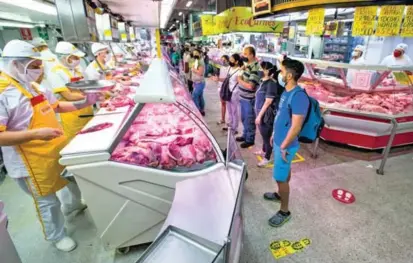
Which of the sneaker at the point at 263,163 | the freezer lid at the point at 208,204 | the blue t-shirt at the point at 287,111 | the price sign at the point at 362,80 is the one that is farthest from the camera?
the price sign at the point at 362,80

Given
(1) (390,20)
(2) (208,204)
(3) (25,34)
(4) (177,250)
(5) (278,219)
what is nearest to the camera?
(4) (177,250)

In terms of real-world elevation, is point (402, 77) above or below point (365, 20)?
below

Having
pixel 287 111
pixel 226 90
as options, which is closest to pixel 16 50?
pixel 287 111

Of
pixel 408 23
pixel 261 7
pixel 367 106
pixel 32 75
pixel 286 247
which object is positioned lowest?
pixel 286 247

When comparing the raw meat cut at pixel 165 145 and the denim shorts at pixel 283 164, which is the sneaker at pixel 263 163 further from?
the raw meat cut at pixel 165 145

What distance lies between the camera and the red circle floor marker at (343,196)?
3123mm

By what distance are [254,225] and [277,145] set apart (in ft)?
3.31

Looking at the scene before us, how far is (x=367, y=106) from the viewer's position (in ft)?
13.4

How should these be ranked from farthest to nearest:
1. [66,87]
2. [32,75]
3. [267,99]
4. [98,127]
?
[267,99] < [66,87] < [98,127] < [32,75]

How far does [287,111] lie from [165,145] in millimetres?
1314

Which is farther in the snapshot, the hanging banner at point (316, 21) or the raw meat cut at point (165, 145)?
the hanging banner at point (316, 21)

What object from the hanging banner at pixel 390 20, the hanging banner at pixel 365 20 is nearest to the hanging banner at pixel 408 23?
the hanging banner at pixel 390 20

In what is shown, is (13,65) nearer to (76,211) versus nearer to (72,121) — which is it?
(72,121)

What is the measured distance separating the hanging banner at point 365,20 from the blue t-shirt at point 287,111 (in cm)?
282
